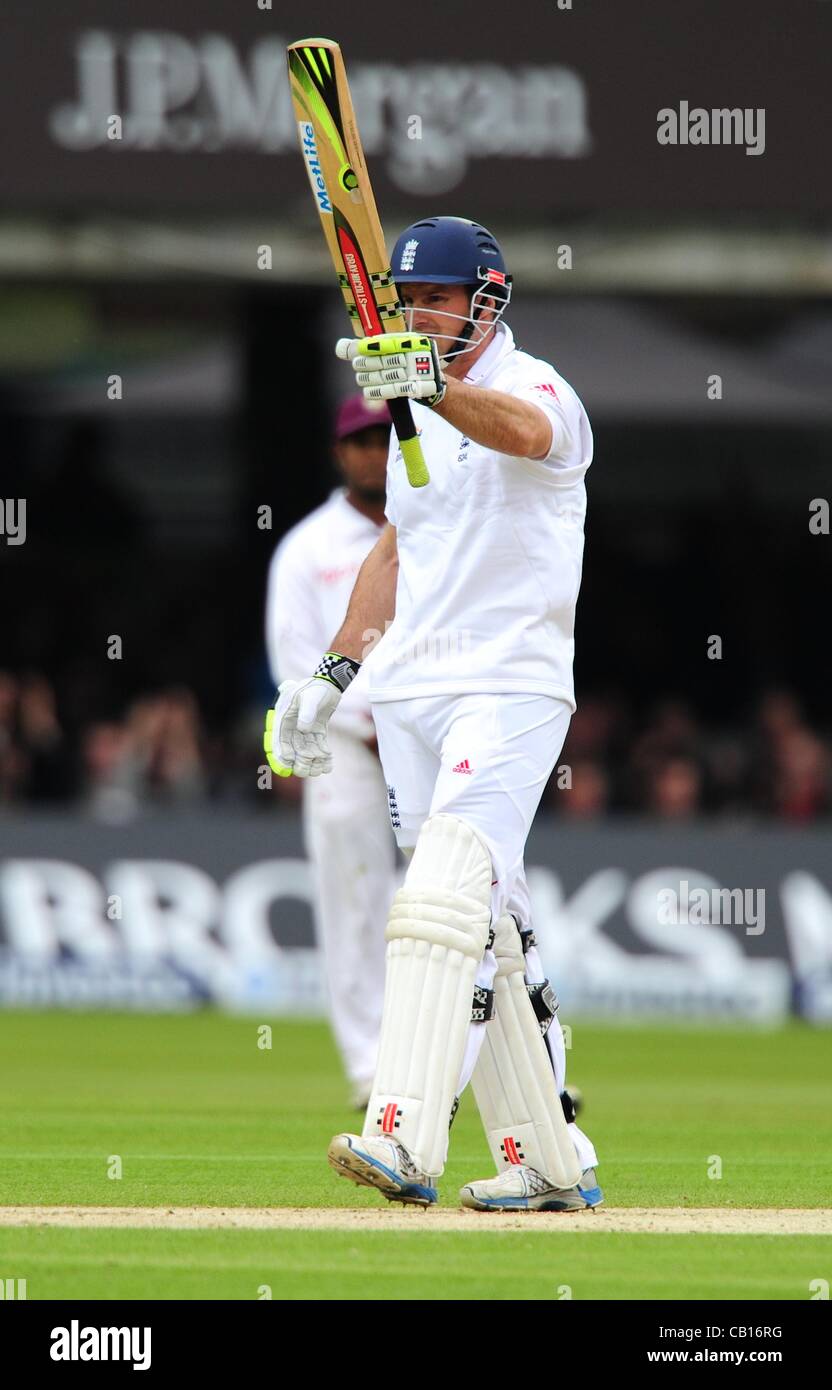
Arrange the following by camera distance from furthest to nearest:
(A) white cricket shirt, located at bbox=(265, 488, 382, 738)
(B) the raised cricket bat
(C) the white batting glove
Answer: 1. (A) white cricket shirt, located at bbox=(265, 488, 382, 738)
2. (B) the raised cricket bat
3. (C) the white batting glove

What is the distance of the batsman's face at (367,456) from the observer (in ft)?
32.1

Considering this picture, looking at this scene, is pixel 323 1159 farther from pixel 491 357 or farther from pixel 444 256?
pixel 444 256

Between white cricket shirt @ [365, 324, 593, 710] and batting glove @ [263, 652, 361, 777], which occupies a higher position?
white cricket shirt @ [365, 324, 593, 710]

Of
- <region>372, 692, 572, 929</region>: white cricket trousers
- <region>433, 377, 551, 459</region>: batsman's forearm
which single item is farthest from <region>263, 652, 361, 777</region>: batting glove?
<region>433, 377, 551, 459</region>: batsman's forearm

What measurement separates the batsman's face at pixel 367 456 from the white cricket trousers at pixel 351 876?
0.98 m

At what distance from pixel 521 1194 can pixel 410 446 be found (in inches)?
76.6

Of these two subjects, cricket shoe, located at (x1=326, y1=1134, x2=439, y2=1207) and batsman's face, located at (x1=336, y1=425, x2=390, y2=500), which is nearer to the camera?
cricket shoe, located at (x1=326, y1=1134, x2=439, y2=1207)

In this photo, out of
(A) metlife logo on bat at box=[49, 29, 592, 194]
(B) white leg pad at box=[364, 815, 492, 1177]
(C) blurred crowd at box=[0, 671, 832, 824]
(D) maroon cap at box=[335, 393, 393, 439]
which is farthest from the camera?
Answer: (C) blurred crowd at box=[0, 671, 832, 824]

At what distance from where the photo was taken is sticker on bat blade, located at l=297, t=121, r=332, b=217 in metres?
6.52

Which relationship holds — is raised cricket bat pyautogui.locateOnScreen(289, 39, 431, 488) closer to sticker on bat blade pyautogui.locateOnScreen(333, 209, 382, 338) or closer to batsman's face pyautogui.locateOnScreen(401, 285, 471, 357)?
sticker on bat blade pyautogui.locateOnScreen(333, 209, 382, 338)

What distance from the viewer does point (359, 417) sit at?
31.9 feet

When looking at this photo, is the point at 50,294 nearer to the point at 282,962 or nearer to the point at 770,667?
the point at 770,667

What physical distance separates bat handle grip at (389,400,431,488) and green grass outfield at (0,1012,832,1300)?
1.81 metres
